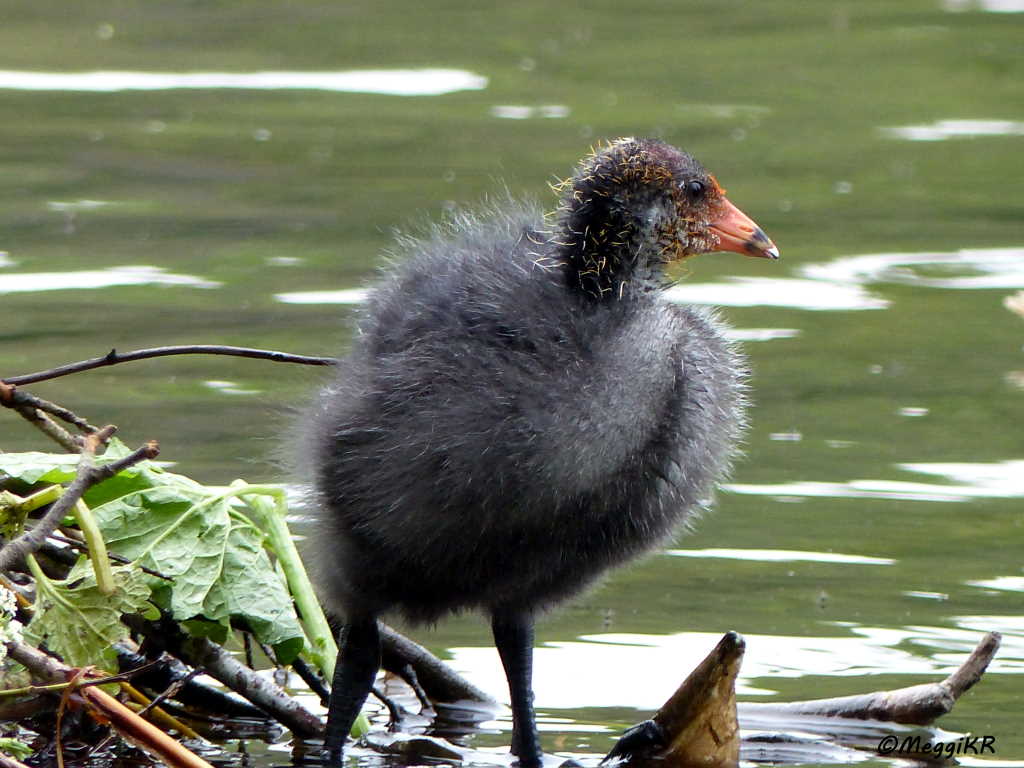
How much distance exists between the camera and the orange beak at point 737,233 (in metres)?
5.12

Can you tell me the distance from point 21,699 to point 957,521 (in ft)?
10.5

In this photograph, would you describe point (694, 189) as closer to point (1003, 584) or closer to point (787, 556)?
point (787, 556)

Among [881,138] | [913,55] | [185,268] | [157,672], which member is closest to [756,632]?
[157,672]

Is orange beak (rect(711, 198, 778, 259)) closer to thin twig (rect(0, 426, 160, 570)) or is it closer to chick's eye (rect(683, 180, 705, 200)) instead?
chick's eye (rect(683, 180, 705, 200))

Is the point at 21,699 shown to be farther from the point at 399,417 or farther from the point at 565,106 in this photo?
the point at 565,106

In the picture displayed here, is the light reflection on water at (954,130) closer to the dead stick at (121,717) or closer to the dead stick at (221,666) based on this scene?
the dead stick at (221,666)

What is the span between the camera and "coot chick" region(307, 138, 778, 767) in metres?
4.62

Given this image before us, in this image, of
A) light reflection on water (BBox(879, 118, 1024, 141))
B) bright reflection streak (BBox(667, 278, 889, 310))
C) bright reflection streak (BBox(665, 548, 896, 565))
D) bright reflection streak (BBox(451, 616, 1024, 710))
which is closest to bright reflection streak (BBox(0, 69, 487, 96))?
light reflection on water (BBox(879, 118, 1024, 141))

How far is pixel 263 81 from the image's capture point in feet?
47.5

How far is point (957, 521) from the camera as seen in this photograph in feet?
22.2

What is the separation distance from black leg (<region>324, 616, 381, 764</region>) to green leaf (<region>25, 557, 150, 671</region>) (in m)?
0.58

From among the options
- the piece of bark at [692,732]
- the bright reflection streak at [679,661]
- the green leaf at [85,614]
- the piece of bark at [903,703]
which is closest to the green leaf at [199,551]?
the green leaf at [85,614]

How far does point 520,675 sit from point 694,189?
1213 millimetres

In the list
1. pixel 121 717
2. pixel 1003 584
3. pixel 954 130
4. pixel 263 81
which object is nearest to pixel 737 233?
pixel 1003 584
